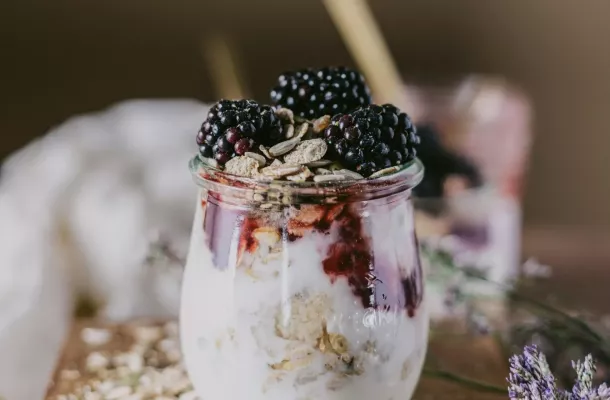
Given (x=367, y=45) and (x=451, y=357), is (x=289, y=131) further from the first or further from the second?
(x=367, y=45)

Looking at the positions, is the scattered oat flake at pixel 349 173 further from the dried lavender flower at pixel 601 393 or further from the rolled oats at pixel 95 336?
the rolled oats at pixel 95 336

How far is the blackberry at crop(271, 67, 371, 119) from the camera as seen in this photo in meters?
0.52

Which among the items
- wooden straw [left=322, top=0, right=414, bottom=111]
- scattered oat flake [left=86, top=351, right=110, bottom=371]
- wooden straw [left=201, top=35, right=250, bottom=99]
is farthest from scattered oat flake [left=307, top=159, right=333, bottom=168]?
wooden straw [left=201, top=35, right=250, bottom=99]

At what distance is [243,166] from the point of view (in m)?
0.46

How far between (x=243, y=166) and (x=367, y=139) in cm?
7

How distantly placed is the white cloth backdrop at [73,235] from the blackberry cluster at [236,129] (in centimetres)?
33

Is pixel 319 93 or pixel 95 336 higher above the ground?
pixel 319 93

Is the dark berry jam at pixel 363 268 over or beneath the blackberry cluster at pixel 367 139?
beneath

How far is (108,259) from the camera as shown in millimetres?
833

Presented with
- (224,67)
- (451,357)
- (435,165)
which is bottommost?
(451,357)

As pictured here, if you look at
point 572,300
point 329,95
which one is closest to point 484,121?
point 572,300

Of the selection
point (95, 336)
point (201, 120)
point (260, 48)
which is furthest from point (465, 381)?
point (260, 48)

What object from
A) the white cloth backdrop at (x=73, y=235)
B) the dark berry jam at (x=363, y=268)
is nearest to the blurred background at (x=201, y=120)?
the white cloth backdrop at (x=73, y=235)

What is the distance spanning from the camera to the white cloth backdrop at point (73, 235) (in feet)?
2.52
